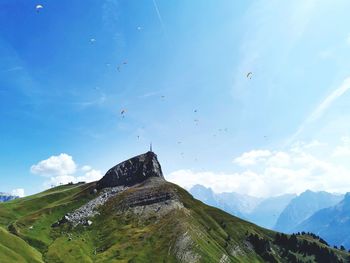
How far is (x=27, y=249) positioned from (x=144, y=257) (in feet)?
171

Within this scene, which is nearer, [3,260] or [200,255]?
[3,260]

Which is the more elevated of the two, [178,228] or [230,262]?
[178,228]

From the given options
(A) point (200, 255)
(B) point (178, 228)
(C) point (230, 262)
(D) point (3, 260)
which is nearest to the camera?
(D) point (3, 260)

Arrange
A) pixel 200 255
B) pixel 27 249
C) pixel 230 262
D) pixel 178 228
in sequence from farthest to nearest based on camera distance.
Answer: pixel 178 228
pixel 230 262
pixel 200 255
pixel 27 249

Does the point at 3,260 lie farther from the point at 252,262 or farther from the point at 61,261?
the point at 252,262

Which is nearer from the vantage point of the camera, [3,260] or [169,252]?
[3,260]

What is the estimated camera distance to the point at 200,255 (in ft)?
554

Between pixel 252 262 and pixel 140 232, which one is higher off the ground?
pixel 140 232

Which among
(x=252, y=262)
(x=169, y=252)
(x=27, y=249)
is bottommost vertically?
A: (x=252, y=262)

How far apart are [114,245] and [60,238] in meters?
31.3

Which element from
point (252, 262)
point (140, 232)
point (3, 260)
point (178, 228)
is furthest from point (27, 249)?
point (252, 262)

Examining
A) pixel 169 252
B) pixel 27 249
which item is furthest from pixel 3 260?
pixel 169 252

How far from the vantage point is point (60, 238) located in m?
193

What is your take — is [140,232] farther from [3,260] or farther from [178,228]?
[3,260]
